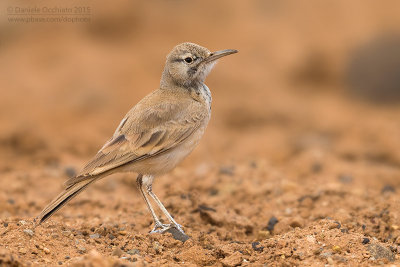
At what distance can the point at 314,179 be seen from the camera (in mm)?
9031

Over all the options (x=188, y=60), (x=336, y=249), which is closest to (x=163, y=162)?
(x=188, y=60)

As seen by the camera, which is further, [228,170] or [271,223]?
[228,170]

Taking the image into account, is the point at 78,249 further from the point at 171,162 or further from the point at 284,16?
the point at 284,16

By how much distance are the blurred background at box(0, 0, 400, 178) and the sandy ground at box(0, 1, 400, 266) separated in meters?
0.05

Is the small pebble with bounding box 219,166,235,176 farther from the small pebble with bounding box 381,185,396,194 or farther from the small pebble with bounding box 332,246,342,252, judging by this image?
the small pebble with bounding box 332,246,342,252

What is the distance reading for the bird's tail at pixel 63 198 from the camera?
18.3ft

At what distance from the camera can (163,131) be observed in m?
6.46

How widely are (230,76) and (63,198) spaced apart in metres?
11.3

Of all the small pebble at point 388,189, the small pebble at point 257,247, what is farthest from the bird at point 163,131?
the small pebble at point 388,189

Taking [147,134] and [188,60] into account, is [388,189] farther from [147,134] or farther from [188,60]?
[147,134]

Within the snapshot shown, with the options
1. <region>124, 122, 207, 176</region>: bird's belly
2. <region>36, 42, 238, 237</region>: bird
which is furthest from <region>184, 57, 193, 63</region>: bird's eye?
<region>124, 122, 207, 176</region>: bird's belly

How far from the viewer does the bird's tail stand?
558cm

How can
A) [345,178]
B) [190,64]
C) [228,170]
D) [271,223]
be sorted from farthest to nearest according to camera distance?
[345,178] → [228,170] → [190,64] → [271,223]

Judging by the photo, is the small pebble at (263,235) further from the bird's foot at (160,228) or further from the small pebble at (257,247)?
the bird's foot at (160,228)
